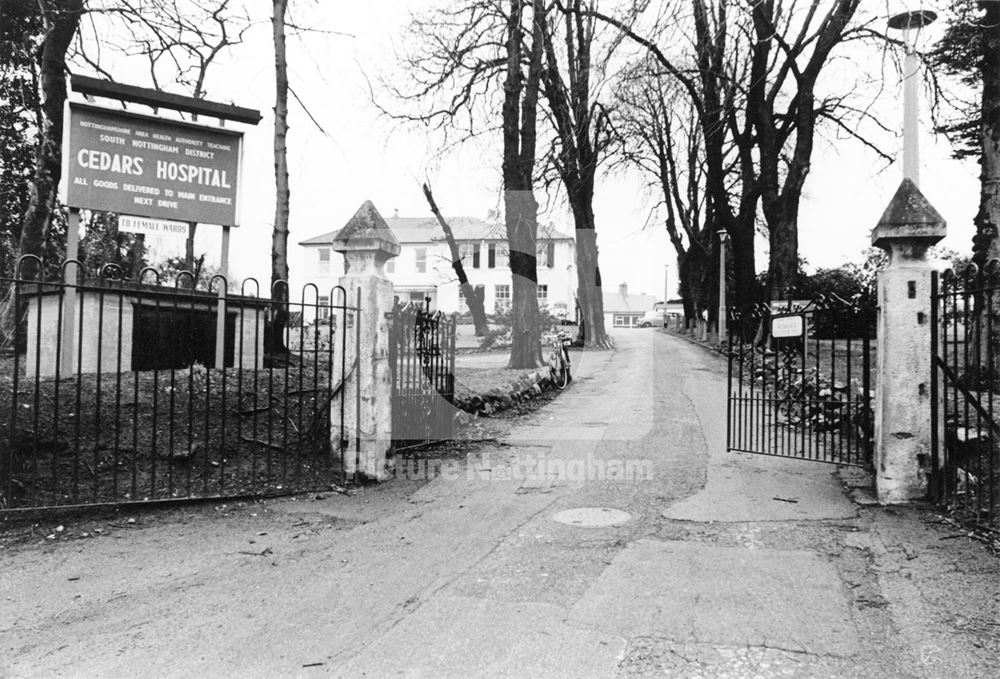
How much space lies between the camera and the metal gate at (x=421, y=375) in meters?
8.09

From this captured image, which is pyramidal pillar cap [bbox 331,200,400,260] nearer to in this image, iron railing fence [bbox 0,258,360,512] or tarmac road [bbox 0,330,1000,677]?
iron railing fence [bbox 0,258,360,512]

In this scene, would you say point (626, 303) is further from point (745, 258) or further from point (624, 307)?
point (745, 258)

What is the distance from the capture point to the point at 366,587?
4.64 metres

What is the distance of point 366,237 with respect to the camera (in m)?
7.32

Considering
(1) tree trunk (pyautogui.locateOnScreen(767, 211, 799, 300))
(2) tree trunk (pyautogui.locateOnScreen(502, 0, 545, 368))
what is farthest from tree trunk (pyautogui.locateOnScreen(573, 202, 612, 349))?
(2) tree trunk (pyautogui.locateOnScreen(502, 0, 545, 368))

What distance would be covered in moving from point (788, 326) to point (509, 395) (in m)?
6.18

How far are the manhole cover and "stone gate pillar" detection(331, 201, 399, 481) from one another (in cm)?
221

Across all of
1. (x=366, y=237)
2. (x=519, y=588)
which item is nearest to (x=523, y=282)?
(x=366, y=237)

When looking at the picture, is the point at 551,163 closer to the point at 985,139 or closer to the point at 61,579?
the point at 985,139

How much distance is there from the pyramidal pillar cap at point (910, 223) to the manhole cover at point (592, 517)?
11.2ft

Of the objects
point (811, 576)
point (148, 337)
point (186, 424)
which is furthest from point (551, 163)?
point (811, 576)

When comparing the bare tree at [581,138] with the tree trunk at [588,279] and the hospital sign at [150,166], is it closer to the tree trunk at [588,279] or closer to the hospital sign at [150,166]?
the tree trunk at [588,279]

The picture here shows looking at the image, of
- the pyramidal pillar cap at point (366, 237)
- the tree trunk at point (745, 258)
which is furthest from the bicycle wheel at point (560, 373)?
the pyramidal pillar cap at point (366, 237)

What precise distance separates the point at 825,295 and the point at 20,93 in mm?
17425
